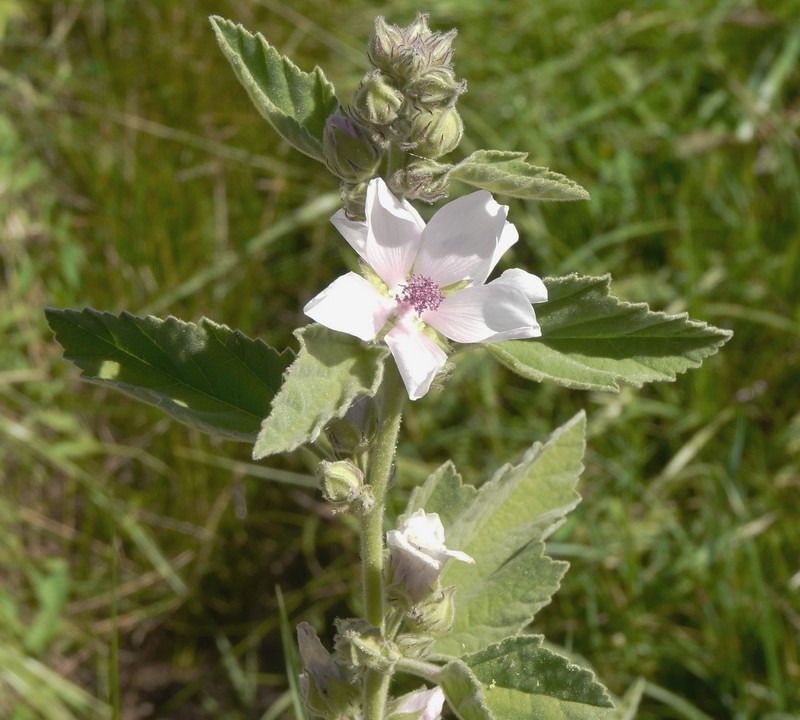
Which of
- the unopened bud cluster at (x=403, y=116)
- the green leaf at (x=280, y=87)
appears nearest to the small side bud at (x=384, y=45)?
the unopened bud cluster at (x=403, y=116)

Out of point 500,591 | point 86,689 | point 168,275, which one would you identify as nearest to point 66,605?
point 86,689

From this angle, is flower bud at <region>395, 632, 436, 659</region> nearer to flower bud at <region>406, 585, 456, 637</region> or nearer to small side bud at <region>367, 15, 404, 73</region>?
flower bud at <region>406, 585, 456, 637</region>

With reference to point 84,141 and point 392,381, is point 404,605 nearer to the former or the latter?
point 392,381

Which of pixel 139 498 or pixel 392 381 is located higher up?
pixel 392 381

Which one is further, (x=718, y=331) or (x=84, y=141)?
(x=84, y=141)

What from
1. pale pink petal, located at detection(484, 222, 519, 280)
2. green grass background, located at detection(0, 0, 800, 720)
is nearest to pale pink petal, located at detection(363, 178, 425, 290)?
pale pink petal, located at detection(484, 222, 519, 280)

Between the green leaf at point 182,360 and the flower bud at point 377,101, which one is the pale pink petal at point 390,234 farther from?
the green leaf at point 182,360
